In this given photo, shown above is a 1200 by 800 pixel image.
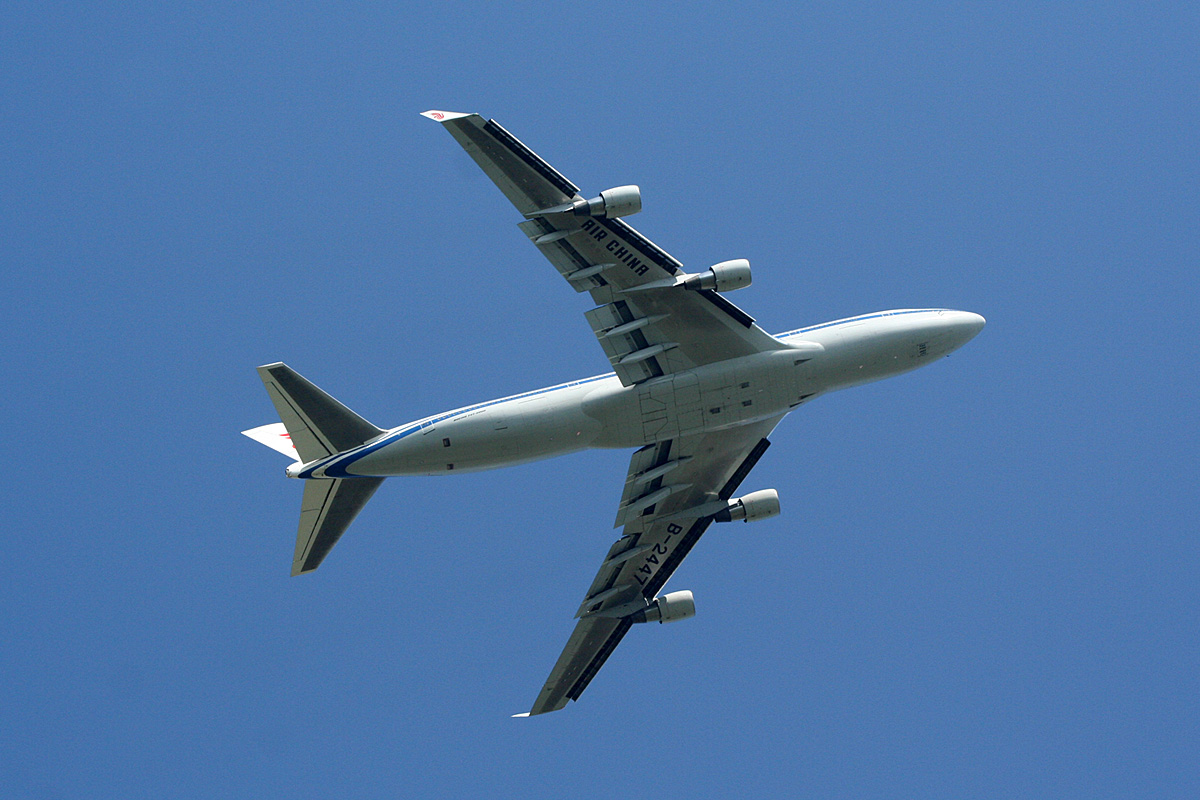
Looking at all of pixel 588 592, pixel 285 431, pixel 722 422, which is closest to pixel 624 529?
pixel 588 592

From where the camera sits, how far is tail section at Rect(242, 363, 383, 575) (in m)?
40.6

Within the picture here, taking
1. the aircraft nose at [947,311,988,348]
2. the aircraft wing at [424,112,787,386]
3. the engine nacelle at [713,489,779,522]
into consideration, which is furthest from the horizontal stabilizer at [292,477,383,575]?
the aircraft nose at [947,311,988,348]

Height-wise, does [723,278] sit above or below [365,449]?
above

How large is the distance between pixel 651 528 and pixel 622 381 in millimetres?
8008

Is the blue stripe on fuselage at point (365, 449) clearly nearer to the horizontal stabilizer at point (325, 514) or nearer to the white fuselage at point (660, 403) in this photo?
the white fuselage at point (660, 403)

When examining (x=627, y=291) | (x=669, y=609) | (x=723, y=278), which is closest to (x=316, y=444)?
(x=627, y=291)

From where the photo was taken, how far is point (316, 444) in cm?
4103

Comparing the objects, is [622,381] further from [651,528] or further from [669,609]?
[669,609]

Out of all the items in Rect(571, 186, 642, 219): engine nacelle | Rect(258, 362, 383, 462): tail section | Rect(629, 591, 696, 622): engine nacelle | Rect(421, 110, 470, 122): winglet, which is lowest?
Rect(629, 591, 696, 622): engine nacelle

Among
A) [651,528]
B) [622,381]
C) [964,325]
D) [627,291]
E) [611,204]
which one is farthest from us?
[651,528]

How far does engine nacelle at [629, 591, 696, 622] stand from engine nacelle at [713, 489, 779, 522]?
400 cm

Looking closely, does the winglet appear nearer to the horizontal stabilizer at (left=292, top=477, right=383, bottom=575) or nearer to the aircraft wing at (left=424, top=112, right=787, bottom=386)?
the aircraft wing at (left=424, top=112, right=787, bottom=386)

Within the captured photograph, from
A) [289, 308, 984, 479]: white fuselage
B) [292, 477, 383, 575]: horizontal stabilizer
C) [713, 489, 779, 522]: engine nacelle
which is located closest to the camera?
[289, 308, 984, 479]: white fuselage

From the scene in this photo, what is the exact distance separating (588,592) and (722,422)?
1016 cm
